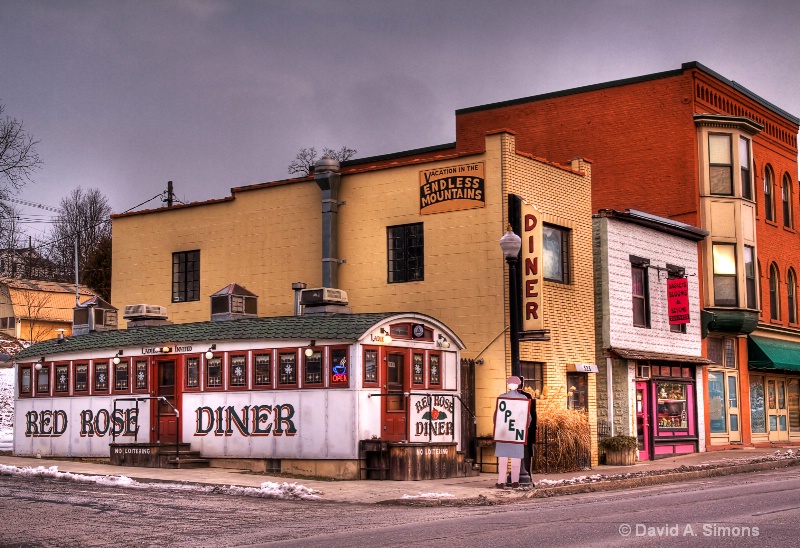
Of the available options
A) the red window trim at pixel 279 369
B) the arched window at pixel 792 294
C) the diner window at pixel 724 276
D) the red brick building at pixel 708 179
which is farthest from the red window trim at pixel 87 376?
the arched window at pixel 792 294

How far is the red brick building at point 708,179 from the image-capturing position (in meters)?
34.2

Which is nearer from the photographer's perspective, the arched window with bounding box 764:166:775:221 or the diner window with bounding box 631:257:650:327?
the diner window with bounding box 631:257:650:327

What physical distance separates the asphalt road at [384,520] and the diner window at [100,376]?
6830mm

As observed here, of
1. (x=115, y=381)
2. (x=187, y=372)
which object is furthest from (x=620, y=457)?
(x=115, y=381)

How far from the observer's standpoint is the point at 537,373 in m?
26.3

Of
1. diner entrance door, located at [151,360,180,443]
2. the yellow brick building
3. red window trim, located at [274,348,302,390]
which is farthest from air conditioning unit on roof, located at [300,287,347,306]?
diner entrance door, located at [151,360,180,443]

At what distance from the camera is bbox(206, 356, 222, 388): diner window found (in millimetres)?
24359

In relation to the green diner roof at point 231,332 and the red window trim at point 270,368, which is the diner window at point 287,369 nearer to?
the red window trim at point 270,368

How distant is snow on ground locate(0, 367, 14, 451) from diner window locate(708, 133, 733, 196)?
22.8 m

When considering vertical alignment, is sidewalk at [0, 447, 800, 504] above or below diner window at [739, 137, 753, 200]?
below

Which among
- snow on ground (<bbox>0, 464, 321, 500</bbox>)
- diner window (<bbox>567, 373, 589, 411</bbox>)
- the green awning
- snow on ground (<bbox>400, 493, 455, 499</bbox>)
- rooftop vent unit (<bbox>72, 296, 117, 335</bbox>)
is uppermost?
rooftop vent unit (<bbox>72, 296, 117, 335</bbox>)

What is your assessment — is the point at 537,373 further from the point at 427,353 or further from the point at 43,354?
the point at 43,354

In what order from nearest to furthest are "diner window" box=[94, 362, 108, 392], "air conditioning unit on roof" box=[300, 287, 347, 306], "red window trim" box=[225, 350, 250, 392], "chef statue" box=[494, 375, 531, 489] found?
"chef statue" box=[494, 375, 531, 489], "red window trim" box=[225, 350, 250, 392], "air conditioning unit on roof" box=[300, 287, 347, 306], "diner window" box=[94, 362, 108, 392]

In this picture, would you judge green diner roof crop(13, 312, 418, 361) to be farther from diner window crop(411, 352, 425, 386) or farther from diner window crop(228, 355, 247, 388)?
diner window crop(411, 352, 425, 386)
